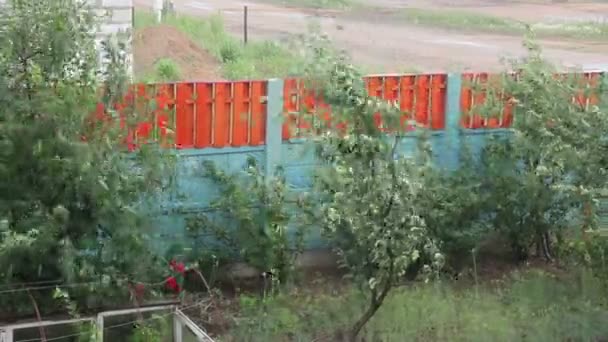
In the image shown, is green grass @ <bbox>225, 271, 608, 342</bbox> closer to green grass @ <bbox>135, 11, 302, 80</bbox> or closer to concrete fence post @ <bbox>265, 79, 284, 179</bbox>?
concrete fence post @ <bbox>265, 79, 284, 179</bbox>

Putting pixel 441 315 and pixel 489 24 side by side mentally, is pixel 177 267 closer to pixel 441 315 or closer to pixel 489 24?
pixel 441 315

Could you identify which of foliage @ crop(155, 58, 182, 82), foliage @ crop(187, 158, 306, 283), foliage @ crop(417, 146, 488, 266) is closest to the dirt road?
foliage @ crop(155, 58, 182, 82)

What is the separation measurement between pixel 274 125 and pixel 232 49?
11.0m

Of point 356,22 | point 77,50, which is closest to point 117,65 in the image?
point 77,50

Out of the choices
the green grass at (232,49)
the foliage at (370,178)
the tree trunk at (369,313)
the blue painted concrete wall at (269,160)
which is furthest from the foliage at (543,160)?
the green grass at (232,49)

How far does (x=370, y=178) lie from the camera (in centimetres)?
520

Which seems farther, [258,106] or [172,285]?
[258,106]

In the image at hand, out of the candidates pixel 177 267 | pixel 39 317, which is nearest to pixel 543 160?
pixel 177 267

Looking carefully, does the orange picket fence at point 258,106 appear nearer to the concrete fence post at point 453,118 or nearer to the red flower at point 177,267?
the concrete fence post at point 453,118

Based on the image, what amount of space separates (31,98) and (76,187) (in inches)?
21.0

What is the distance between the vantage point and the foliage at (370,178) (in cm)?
517

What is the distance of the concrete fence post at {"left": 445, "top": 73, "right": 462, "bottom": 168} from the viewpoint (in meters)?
7.41

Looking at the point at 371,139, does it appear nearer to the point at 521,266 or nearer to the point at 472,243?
the point at 472,243

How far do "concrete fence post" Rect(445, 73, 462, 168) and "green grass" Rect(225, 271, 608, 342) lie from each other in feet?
3.60
